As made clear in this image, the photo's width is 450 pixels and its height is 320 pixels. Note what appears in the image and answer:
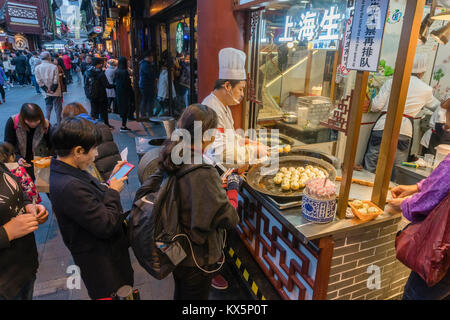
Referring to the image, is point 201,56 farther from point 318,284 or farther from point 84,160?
point 318,284

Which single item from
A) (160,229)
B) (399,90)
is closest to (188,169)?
(160,229)

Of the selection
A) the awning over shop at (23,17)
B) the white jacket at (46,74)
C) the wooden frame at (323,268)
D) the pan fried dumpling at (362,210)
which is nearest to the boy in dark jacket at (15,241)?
the wooden frame at (323,268)

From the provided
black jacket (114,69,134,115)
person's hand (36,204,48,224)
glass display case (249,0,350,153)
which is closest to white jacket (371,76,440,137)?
glass display case (249,0,350,153)

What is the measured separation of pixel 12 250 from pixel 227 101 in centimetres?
234

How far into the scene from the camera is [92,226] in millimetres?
1895

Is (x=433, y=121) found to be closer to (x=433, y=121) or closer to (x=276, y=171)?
(x=433, y=121)

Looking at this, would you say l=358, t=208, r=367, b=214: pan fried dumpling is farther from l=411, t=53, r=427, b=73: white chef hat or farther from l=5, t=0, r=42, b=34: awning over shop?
l=5, t=0, r=42, b=34: awning over shop

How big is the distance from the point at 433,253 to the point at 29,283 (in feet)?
9.06

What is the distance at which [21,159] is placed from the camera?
3.55 meters

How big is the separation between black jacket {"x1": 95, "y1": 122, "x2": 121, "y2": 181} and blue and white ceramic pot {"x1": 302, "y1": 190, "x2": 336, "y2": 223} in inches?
102

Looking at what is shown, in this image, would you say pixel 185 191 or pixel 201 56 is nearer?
pixel 185 191

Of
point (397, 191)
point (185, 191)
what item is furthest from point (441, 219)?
point (185, 191)

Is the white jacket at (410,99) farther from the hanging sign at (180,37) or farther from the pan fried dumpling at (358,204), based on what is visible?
the hanging sign at (180,37)
